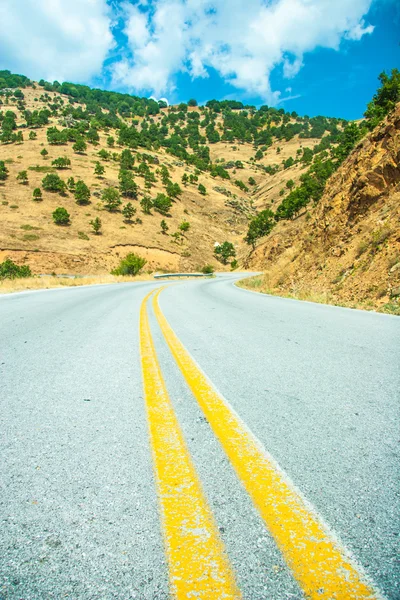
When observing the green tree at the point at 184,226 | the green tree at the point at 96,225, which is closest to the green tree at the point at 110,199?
the green tree at the point at 96,225

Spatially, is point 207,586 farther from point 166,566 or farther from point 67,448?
point 67,448

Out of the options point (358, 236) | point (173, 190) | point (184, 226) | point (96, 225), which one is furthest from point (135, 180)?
point (358, 236)

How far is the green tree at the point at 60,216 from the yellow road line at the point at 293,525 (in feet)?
172

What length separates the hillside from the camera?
46.7m

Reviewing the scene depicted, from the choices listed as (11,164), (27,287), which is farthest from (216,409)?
(11,164)

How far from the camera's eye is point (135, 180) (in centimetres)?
7131

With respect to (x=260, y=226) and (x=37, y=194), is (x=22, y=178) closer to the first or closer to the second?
(x=37, y=194)

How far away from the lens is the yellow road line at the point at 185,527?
1.08 m

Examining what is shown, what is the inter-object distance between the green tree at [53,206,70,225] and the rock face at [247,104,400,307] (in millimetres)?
39696

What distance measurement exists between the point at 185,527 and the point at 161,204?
2655 inches

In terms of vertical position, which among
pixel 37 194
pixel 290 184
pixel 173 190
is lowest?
pixel 37 194

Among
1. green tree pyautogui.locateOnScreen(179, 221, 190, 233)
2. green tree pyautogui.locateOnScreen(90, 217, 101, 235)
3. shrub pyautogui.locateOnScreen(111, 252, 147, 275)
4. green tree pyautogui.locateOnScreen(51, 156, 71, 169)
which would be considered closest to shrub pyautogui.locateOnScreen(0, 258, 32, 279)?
shrub pyautogui.locateOnScreen(111, 252, 147, 275)

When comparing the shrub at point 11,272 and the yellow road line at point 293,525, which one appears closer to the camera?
the yellow road line at point 293,525

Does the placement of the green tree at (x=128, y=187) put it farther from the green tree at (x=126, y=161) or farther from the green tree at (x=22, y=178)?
the green tree at (x=22, y=178)
